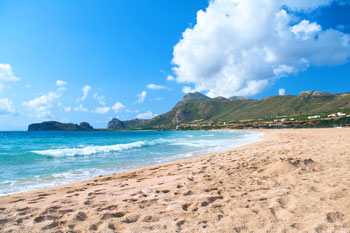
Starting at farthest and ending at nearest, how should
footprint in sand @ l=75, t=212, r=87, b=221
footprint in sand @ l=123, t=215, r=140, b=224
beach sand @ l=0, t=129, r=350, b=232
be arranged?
footprint in sand @ l=75, t=212, r=87, b=221, footprint in sand @ l=123, t=215, r=140, b=224, beach sand @ l=0, t=129, r=350, b=232

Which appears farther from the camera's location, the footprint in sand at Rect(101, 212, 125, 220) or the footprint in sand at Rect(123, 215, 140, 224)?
the footprint in sand at Rect(101, 212, 125, 220)

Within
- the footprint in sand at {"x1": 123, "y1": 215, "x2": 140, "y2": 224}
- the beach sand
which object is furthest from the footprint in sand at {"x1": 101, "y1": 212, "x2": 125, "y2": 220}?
the footprint in sand at {"x1": 123, "y1": 215, "x2": 140, "y2": 224}

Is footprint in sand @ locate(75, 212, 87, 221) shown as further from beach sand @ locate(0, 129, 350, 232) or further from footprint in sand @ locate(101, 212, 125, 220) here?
footprint in sand @ locate(101, 212, 125, 220)

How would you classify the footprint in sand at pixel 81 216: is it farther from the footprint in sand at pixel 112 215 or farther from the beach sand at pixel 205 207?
the footprint in sand at pixel 112 215

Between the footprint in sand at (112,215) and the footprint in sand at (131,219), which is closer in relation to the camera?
the footprint in sand at (131,219)

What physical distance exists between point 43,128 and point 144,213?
793 ft

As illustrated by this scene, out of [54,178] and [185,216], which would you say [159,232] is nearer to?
[185,216]

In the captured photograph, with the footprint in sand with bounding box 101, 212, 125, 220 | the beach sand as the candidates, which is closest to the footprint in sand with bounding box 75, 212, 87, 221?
the beach sand

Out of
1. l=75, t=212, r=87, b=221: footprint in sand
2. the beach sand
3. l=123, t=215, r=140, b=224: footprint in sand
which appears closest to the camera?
the beach sand

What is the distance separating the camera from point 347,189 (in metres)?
4.07

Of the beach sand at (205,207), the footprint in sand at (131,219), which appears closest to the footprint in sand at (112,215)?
the beach sand at (205,207)

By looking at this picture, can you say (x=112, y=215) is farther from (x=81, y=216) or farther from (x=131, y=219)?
(x=81, y=216)

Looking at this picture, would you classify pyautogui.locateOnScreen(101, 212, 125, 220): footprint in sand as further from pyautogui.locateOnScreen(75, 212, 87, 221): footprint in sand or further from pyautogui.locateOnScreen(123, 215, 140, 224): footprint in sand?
pyautogui.locateOnScreen(75, 212, 87, 221): footprint in sand

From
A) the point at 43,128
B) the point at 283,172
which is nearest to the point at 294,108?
the point at 283,172
